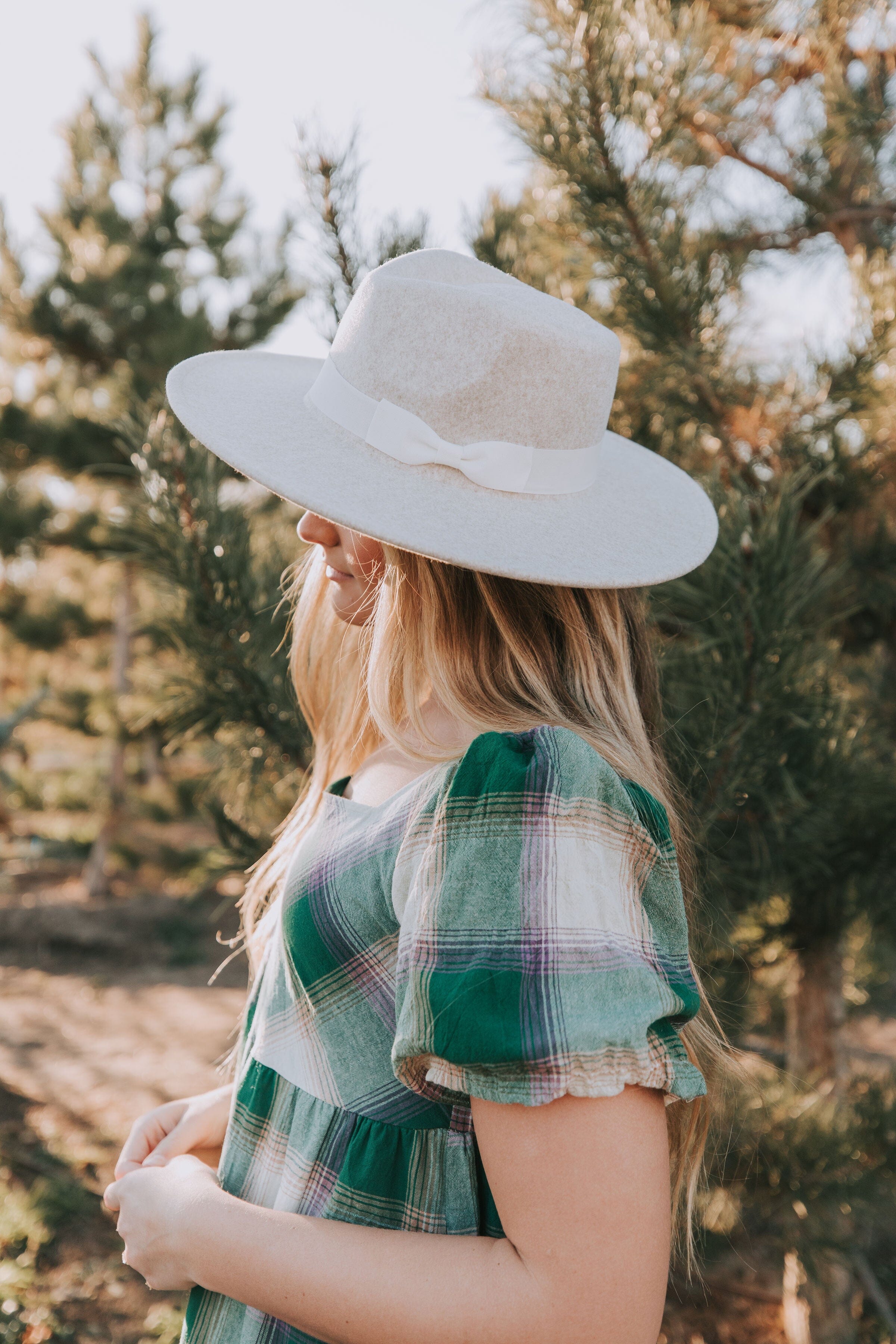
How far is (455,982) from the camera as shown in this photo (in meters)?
0.52

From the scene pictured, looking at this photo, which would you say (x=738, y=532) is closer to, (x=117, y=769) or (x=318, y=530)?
(x=318, y=530)

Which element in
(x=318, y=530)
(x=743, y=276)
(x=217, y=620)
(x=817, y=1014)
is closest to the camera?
(x=318, y=530)

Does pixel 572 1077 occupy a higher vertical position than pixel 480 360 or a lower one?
lower

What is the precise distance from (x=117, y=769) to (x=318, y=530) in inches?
240

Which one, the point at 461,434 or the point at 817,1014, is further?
the point at 817,1014

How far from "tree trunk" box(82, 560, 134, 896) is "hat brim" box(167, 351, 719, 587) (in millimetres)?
5708

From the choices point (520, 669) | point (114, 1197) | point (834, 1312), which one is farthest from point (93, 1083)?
point (520, 669)

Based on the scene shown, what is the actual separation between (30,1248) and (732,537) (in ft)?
9.11

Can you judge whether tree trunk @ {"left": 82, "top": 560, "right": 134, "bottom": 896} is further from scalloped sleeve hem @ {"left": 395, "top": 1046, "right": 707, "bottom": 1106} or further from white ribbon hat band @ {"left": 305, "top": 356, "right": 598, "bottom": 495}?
scalloped sleeve hem @ {"left": 395, "top": 1046, "right": 707, "bottom": 1106}

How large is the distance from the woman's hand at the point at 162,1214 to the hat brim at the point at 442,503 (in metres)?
0.52

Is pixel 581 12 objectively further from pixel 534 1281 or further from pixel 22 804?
pixel 22 804

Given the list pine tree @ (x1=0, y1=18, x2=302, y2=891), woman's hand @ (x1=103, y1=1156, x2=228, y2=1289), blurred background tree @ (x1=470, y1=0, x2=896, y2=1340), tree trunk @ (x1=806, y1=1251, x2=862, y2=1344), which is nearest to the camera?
woman's hand @ (x1=103, y1=1156, x2=228, y2=1289)

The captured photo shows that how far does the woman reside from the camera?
0.50 metres

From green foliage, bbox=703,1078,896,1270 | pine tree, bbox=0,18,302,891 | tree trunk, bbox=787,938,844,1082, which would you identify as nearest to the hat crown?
green foliage, bbox=703,1078,896,1270
